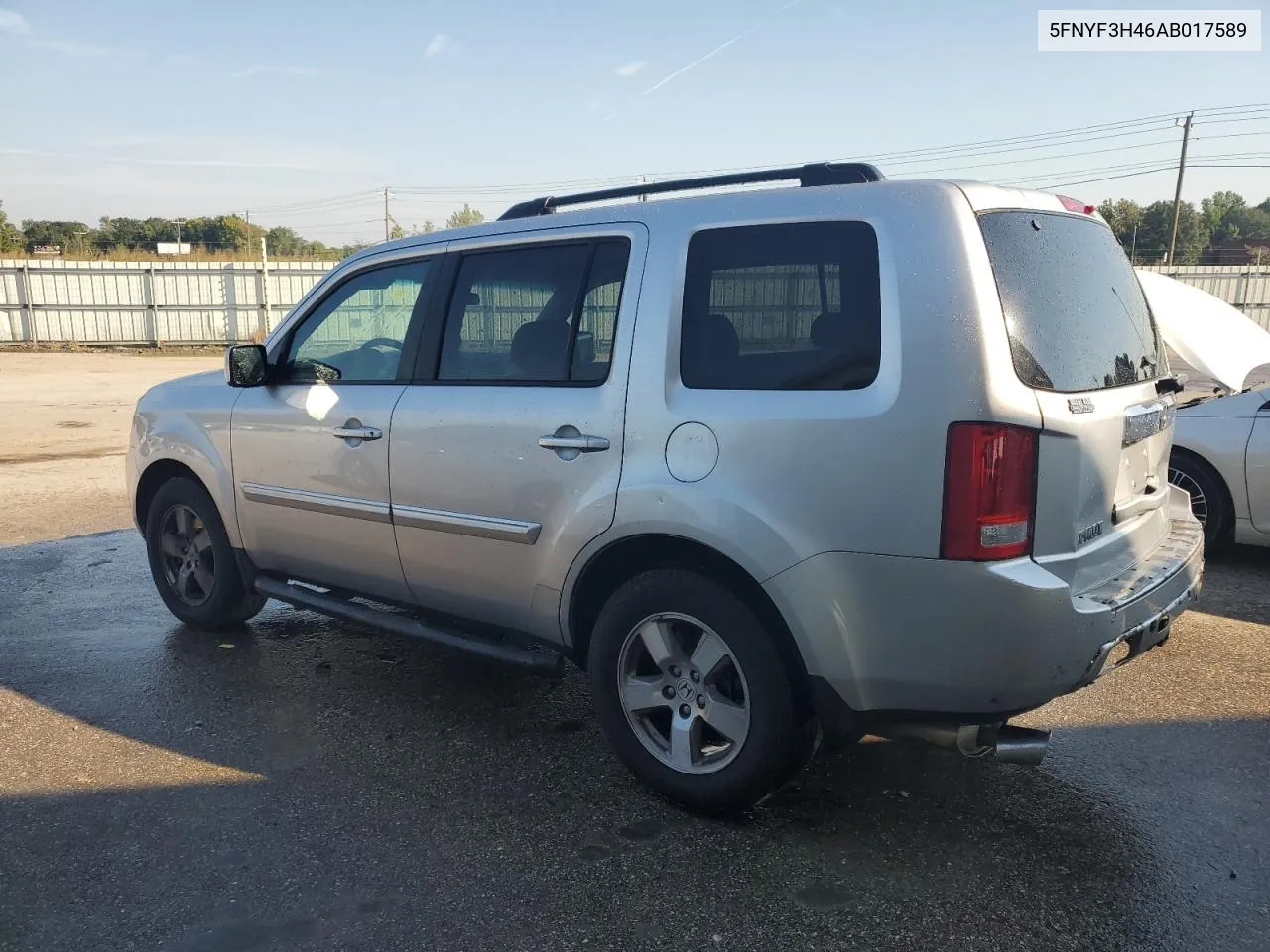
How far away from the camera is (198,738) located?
3770mm

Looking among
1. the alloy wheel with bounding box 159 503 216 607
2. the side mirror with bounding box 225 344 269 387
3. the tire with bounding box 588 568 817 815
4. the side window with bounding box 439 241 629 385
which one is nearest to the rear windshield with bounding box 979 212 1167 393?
the tire with bounding box 588 568 817 815

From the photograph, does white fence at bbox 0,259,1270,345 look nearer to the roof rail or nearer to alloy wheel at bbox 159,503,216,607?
alloy wheel at bbox 159,503,216,607

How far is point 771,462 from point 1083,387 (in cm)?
93

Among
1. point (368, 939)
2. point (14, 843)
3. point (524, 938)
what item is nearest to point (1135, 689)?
point (524, 938)

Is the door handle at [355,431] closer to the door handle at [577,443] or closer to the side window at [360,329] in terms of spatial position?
the side window at [360,329]

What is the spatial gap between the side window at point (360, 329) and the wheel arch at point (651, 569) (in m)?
1.29

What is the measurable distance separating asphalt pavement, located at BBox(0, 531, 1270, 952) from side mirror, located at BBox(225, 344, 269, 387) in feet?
4.49

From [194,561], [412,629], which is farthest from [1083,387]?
[194,561]

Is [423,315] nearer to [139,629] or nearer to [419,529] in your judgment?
[419,529]

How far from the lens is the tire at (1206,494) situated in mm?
6039

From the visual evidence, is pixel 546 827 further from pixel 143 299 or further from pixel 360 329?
pixel 143 299

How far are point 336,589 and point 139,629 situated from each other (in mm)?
1503

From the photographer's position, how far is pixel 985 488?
2527 millimetres

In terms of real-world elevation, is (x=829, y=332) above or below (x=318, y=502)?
above
